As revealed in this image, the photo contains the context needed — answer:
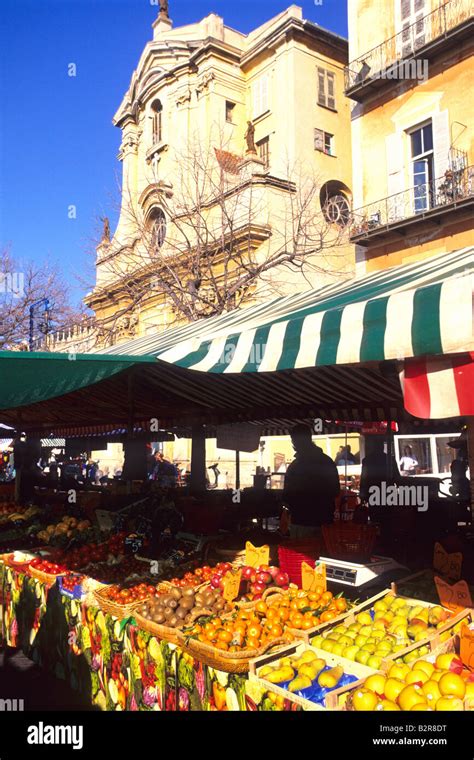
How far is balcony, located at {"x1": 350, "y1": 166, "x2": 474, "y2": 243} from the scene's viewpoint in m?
14.1

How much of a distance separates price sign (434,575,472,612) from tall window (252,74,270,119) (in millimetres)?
23868

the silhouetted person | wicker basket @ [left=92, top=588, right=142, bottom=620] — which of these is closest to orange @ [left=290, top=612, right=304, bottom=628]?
wicker basket @ [left=92, top=588, right=142, bottom=620]

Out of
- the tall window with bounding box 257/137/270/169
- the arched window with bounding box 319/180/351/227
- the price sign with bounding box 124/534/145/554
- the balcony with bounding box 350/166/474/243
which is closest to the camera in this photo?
the price sign with bounding box 124/534/145/554

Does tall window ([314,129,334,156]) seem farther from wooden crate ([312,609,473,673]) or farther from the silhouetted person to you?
wooden crate ([312,609,473,673])

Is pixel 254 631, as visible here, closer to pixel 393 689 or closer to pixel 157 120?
pixel 393 689

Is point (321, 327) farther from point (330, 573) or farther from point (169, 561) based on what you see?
point (169, 561)

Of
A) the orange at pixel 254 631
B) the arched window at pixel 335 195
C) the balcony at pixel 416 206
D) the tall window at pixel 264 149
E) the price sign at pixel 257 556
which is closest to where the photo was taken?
the orange at pixel 254 631

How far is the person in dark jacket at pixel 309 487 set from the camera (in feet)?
18.5

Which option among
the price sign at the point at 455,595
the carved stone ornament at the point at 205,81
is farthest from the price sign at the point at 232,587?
the carved stone ornament at the point at 205,81

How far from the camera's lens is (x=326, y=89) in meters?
24.3

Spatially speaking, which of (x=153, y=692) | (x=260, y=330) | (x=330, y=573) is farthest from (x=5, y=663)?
(x=260, y=330)

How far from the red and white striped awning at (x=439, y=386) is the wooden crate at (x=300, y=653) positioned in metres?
1.37

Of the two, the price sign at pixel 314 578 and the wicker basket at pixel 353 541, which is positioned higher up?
the wicker basket at pixel 353 541

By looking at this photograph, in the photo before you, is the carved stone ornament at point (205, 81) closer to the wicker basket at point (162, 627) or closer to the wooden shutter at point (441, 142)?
the wooden shutter at point (441, 142)
